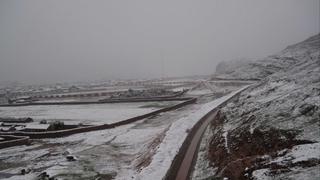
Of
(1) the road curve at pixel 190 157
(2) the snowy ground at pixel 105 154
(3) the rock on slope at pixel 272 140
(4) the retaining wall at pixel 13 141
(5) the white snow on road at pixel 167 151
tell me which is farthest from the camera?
(4) the retaining wall at pixel 13 141

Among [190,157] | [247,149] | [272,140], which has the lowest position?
[190,157]

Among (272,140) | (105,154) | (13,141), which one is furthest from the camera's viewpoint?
(13,141)

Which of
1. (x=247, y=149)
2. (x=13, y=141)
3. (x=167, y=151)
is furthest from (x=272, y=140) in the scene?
(x=13, y=141)

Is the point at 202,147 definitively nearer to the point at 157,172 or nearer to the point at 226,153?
the point at 226,153

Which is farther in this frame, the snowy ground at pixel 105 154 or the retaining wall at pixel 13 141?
the retaining wall at pixel 13 141

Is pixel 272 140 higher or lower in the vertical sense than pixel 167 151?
higher

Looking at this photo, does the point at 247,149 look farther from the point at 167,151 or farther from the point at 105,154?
the point at 105,154

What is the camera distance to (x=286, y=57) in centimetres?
10750

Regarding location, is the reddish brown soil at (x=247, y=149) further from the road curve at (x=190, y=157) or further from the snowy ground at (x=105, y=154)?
the snowy ground at (x=105, y=154)

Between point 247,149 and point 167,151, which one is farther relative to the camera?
point 167,151

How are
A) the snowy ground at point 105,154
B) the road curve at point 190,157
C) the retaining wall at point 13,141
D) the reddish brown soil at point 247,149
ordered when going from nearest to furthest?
the reddish brown soil at point 247,149, the road curve at point 190,157, the snowy ground at point 105,154, the retaining wall at point 13,141

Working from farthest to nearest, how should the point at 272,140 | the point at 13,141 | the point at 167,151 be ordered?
1. the point at 13,141
2. the point at 167,151
3. the point at 272,140

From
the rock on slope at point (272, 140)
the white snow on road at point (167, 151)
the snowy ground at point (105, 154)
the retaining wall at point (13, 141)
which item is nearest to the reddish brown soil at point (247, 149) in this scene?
the rock on slope at point (272, 140)

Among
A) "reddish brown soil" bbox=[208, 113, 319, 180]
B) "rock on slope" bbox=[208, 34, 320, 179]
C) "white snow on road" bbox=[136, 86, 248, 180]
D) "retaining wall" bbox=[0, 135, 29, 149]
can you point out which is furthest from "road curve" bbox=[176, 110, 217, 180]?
"retaining wall" bbox=[0, 135, 29, 149]
